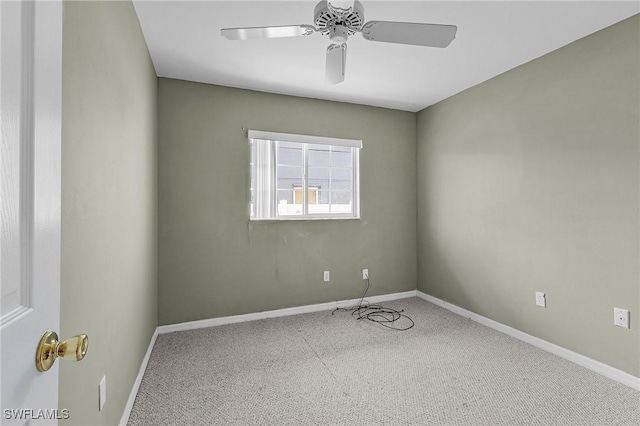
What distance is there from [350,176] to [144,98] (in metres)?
2.27

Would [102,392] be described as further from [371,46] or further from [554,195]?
[554,195]

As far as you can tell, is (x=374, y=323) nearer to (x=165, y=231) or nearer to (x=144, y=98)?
(x=165, y=231)

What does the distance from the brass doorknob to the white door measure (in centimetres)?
2

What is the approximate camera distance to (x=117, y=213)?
1.61 m

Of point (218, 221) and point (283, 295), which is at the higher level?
point (218, 221)

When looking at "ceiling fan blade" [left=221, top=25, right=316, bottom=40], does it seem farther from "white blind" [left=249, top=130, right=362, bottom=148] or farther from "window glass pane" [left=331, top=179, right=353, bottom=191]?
"window glass pane" [left=331, top=179, right=353, bottom=191]

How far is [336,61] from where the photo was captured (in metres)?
1.96

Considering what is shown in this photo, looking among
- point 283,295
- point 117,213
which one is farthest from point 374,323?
point 117,213

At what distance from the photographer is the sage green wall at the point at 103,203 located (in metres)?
1.03

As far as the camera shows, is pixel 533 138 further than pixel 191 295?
No

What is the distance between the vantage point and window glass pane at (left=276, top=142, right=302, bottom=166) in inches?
137

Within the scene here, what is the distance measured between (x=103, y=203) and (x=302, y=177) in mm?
2338

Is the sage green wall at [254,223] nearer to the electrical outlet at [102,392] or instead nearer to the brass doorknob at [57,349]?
the electrical outlet at [102,392]

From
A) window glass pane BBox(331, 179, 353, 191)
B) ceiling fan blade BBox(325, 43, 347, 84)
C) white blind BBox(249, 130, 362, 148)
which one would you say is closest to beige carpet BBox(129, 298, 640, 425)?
window glass pane BBox(331, 179, 353, 191)
